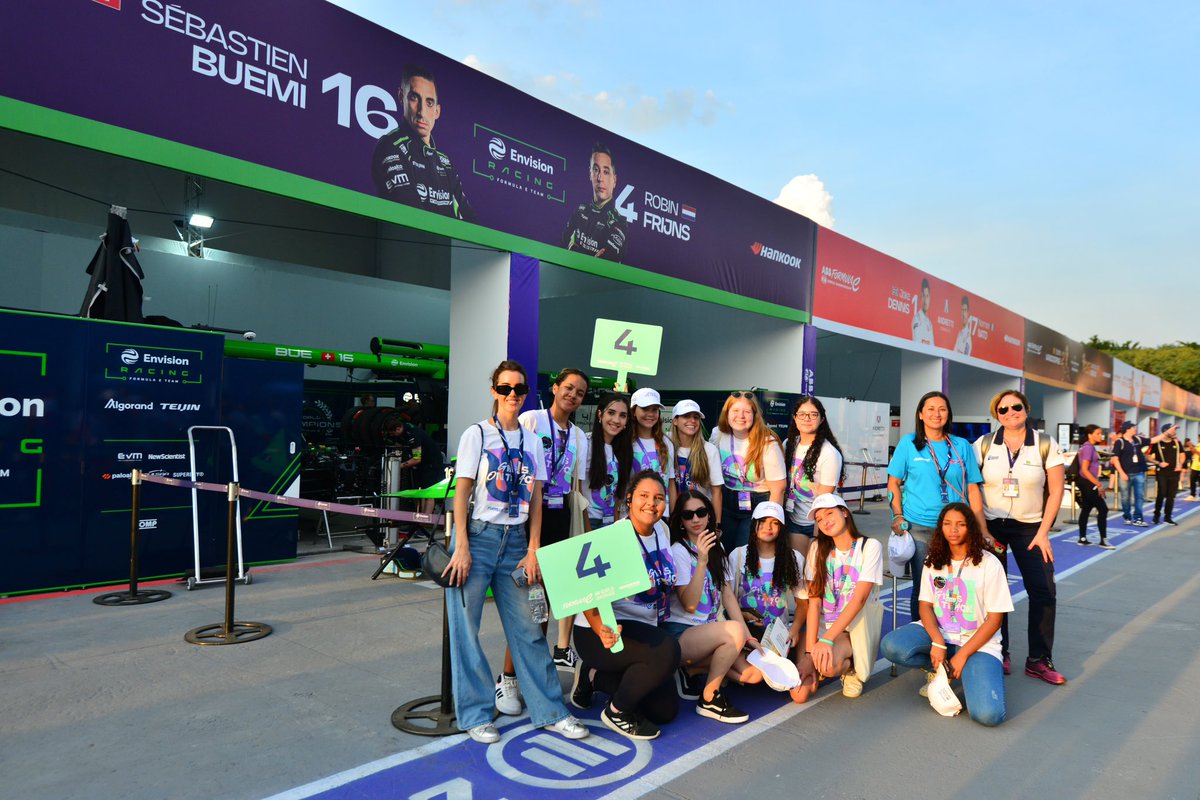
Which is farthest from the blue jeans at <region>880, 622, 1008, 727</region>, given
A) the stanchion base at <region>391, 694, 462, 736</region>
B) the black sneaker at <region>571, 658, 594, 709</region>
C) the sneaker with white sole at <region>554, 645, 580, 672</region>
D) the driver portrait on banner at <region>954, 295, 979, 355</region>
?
the driver portrait on banner at <region>954, 295, 979, 355</region>

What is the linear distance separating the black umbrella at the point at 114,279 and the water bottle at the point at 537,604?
16.7ft

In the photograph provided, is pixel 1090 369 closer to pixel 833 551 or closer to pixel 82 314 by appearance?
pixel 833 551

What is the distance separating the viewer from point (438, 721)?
3551mm

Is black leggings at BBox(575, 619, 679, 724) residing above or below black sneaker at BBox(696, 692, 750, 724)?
above

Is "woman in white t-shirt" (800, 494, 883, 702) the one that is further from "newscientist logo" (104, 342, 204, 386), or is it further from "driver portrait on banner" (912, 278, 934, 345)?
"driver portrait on banner" (912, 278, 934, 345)

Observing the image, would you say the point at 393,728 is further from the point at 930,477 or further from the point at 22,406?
the point at 22,406

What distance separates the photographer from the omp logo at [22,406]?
575 cm

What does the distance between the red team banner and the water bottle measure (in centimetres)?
1168

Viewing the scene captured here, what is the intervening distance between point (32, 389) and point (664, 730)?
560 cm

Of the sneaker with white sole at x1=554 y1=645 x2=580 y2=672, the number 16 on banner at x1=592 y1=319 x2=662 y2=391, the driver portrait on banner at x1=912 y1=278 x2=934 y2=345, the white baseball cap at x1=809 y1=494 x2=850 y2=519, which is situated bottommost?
the sneaker with white sole at x1=554 y1=645 x2=580 y2=672

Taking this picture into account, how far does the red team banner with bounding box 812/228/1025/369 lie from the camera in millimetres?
14602

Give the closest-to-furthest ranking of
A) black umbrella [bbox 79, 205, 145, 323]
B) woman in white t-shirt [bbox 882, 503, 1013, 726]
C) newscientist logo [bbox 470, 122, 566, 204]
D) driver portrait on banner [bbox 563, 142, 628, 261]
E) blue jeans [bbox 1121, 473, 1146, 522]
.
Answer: woman in white t-shirt [bbox 882, 503, 1013, 726], black umbrella [bbox 79, 205, 145, 323], newscientist logo [bbox 470, 122, 566, 204], driver portrait on banner [bbox 563, 142, 628, 261], blue jeans [bbox 1121, 473, 1146, 522]

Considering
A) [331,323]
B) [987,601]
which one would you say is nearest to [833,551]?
[987,601]

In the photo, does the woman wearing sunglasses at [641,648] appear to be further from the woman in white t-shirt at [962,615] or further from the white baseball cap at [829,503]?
the woman in white t-shirt at [962,615]
